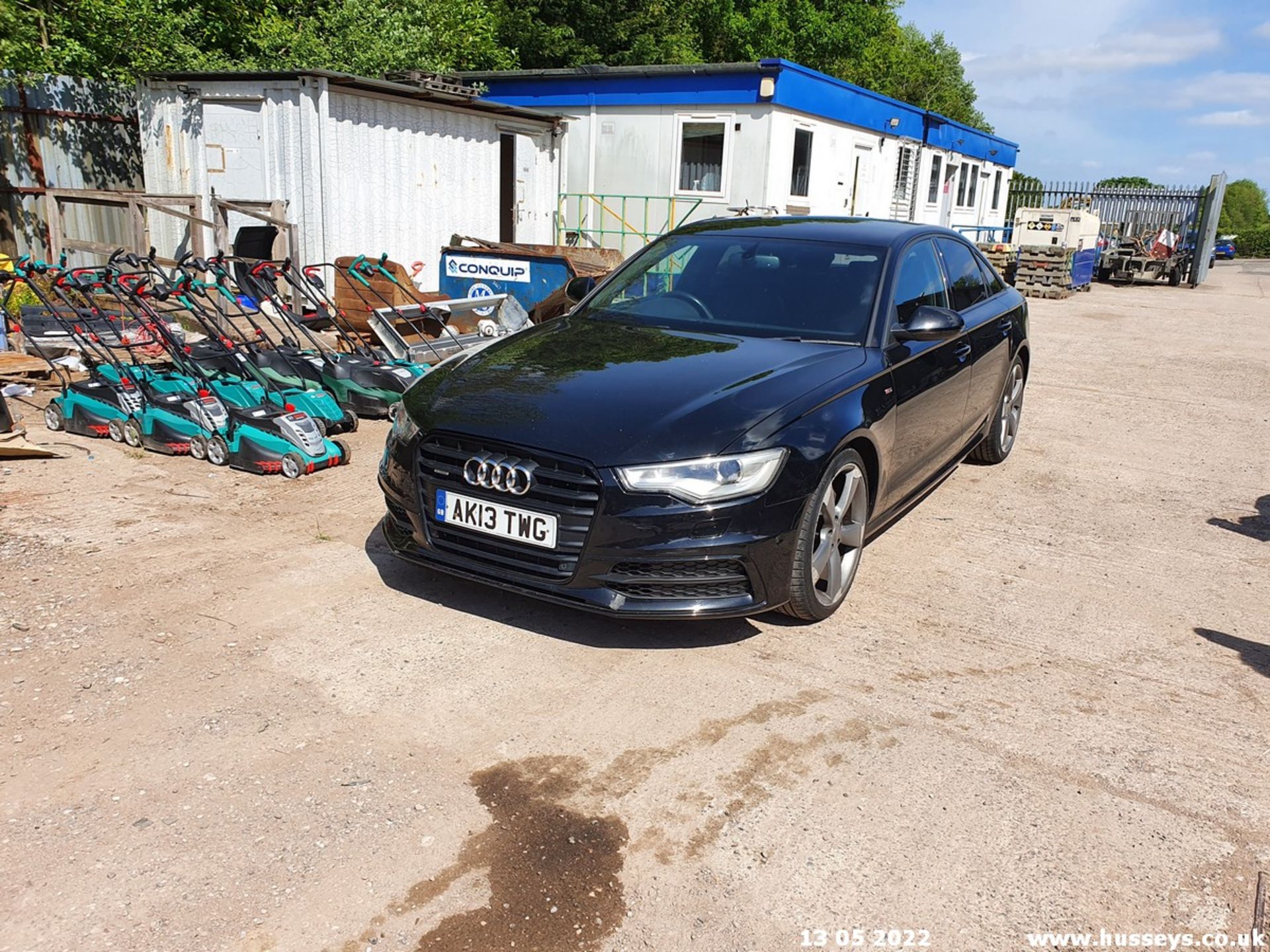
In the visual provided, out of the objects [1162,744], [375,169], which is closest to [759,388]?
[1162,744]

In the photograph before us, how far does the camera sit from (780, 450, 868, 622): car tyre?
12.7ft

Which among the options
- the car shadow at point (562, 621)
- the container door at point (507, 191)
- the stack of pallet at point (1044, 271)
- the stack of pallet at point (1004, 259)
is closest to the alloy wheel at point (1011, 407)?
the car shadow at point (562, 621)

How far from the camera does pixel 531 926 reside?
8.13 ft

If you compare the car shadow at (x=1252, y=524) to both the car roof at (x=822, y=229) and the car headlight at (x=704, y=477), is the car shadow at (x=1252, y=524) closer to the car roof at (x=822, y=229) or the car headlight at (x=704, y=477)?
the car roof at (x=822, y=229)

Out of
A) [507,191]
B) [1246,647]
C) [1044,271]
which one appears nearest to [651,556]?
[1246,647]

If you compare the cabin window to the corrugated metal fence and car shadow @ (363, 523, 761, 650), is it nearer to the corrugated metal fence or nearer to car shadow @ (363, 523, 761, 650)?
the corrugated metal fence

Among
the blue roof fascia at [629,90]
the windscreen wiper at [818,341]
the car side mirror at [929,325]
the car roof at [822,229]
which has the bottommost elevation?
the windscreen wiper at [818,341]

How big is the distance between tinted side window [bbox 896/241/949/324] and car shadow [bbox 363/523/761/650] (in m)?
1.84

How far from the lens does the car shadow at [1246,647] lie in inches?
159

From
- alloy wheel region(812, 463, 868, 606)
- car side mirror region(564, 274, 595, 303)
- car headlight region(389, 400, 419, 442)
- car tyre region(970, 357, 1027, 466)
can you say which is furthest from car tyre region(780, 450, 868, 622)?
car tyre region(970, 357, 1027, 466)

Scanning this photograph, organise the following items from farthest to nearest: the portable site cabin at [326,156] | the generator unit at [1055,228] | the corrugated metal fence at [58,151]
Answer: the generator unit at [1055,228] < the corrugated metal fence at [58,151] < the portable site cabin at [326,156]

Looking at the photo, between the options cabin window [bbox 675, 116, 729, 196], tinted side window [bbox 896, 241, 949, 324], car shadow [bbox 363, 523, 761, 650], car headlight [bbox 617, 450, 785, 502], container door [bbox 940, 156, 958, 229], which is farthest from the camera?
container door [bbox 940, 156, 958, 229]

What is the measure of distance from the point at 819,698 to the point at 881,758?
1.36ft

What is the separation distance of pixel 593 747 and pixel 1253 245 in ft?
219
